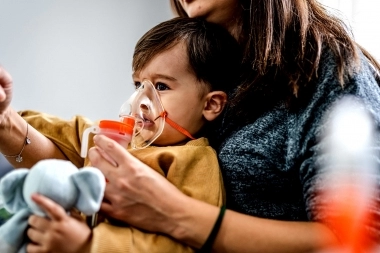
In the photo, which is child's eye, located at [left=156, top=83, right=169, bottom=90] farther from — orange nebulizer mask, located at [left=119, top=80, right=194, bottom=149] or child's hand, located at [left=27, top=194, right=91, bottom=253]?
child's hand, located at [left=27, top=194, right=91, bottom=253]

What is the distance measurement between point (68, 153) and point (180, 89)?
16.5 inches

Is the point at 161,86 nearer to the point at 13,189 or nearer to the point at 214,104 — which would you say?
the point at 214,104

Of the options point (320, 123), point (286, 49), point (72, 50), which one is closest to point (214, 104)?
point (286, 49)

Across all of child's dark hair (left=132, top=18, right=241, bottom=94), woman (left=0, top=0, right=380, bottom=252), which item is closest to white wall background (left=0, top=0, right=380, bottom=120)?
woman (left=0, top=0, right=380, bottom=252)

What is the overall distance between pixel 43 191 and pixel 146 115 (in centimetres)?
44

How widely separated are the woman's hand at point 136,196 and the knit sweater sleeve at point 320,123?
279 mm

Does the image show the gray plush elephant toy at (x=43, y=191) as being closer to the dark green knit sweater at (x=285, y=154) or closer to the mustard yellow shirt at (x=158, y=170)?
the mustard yellow shirt at (x=158, y=170)

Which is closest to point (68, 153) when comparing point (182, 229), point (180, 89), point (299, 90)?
point (180, 89)

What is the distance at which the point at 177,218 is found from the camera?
94 cm

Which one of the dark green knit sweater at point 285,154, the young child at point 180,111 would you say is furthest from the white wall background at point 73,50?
the dark green knit sweater at point 285,154

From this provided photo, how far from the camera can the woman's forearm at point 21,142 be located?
1.26 meters

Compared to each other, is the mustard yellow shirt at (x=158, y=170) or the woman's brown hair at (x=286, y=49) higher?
the woman's brown hair at (x=286, y=49)

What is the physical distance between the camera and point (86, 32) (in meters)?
2.72

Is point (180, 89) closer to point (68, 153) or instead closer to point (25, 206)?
point (68, 153)
